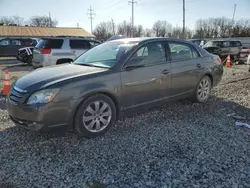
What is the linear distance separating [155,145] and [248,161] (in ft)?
4.11

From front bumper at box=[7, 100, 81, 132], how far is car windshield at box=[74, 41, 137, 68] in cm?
103

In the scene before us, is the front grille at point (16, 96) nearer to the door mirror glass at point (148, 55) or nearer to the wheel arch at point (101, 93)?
the wheel arch at point (101, 93)

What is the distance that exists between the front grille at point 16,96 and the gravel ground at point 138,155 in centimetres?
65

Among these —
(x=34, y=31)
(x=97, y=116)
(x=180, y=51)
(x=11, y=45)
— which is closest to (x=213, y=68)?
(x=180, y=51)

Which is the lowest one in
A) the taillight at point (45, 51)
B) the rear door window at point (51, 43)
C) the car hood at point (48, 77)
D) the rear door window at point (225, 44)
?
the car hood at point (48, 77)

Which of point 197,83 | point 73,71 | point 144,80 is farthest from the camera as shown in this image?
point 197,83

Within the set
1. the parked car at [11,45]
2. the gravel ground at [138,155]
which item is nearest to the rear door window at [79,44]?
the gravel ground at [138,155]

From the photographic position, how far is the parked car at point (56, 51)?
361 inches

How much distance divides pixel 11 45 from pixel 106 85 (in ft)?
63.9

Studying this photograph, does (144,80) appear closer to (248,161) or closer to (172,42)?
(172,42)

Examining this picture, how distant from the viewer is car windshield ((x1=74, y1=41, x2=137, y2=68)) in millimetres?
3918

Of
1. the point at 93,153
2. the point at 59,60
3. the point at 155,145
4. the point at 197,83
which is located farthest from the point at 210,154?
the point at 59,60

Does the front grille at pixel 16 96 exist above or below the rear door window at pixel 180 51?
below

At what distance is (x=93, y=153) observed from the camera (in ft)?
10.1
